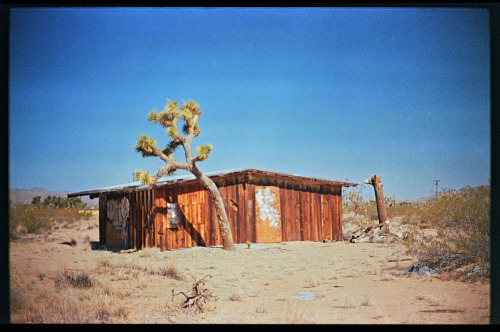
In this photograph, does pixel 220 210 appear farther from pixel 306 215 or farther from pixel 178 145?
pixel 306 215

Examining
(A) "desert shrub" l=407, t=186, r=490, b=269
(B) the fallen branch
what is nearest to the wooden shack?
(B) the fallen branch

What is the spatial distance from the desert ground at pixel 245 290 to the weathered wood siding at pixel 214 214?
5.22 feet

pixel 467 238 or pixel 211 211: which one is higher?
pixel 211 211

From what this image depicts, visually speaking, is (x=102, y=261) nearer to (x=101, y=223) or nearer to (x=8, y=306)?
(x=8, y=306)

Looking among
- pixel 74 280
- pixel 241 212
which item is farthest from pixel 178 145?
pixel 74 280

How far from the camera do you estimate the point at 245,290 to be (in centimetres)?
890

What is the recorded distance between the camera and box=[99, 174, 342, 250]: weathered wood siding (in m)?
15.3

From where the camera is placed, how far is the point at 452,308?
7.18 metres

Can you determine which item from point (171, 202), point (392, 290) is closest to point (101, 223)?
point (171, 202)

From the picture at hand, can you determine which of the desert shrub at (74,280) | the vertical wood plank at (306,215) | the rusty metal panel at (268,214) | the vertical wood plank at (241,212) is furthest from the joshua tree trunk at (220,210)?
the desert shrub at (74,280)

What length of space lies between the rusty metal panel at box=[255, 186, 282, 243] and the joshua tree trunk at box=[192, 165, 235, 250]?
166 cm

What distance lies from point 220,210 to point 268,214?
2.24 meters

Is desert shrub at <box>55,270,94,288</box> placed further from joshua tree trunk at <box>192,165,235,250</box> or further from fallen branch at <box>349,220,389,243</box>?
fallen branch at <box>349,220,389,243</box>
